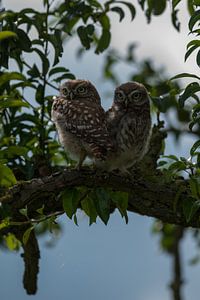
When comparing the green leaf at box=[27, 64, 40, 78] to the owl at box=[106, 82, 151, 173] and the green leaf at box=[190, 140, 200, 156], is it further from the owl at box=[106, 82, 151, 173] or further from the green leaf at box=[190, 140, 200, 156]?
the green leaf at box=[190, 140, 200, 156]

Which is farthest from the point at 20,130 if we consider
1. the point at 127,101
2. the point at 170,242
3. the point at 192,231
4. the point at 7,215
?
the point at 170,242

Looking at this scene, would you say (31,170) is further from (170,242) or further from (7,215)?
(170,242)

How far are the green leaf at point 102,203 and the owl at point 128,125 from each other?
0.31 metres

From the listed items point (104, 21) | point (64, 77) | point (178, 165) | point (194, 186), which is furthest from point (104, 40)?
point (194, 186)

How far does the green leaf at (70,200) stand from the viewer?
4.95m

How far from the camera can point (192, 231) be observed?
8.58m

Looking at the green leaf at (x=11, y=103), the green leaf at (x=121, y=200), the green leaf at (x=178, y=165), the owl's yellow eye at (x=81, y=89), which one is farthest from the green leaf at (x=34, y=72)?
the green leaf at (x=178, y=165)

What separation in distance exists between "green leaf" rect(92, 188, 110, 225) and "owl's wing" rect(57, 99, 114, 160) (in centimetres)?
30

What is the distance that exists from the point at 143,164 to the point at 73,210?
113cm

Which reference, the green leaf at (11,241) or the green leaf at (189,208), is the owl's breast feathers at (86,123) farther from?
→ the green leaf at (11,241)

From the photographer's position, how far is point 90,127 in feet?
18.2

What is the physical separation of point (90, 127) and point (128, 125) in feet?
0.82

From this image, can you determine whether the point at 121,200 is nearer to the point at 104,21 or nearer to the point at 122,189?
the point at 122,189

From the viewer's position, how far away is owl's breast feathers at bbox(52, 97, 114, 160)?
17.6ft
